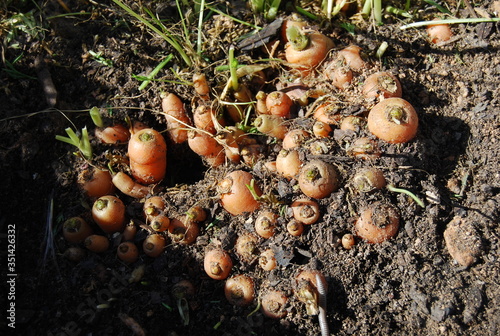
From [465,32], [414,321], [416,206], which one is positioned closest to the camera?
[414,321]

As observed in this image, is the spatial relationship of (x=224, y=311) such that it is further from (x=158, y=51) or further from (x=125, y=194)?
(x=158, y=51)

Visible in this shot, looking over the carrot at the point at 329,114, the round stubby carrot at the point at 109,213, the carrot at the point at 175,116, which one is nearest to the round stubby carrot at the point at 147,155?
the carrot at the point at 175,116

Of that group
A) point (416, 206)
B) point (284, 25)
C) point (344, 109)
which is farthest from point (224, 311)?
point (284, 25)

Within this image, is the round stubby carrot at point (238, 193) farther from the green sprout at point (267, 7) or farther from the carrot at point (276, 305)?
the green sprout at point (267, 7)

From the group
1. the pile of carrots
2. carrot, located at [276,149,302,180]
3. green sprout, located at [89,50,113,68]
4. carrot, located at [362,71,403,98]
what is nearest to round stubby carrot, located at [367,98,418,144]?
the pile of carrots

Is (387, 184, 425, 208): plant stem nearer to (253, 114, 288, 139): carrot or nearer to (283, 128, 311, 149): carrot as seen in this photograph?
(283, 128, 311, 149): carrot

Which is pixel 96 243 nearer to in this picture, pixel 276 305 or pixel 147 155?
pixel 147 155

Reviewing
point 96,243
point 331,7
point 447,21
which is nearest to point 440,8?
point 447,21

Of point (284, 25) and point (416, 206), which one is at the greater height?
point (284, 25)
